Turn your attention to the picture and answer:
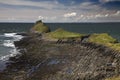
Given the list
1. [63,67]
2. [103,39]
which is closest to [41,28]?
[103,39]

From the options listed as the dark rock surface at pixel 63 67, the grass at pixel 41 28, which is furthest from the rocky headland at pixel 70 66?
the grass at pixel 41 28

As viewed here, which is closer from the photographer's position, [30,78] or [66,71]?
[30,78]

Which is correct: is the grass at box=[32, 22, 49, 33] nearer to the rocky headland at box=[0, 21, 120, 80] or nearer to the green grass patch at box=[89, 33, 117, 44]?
the green grass patch at box=[89, 33, 117, 44]

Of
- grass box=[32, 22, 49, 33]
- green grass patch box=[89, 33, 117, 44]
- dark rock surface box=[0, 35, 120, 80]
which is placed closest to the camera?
dark rock surface box=[0, 35, 120, 80]

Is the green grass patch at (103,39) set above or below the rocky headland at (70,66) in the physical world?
above

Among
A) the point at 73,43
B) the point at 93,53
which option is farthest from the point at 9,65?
the point at 73,43

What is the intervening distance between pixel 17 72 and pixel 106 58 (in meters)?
16.0

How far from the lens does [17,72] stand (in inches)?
1449

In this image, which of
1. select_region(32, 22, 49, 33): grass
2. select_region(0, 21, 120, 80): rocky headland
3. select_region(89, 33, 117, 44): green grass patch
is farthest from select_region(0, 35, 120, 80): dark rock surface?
select_region(32, 22, 49, 33): grass

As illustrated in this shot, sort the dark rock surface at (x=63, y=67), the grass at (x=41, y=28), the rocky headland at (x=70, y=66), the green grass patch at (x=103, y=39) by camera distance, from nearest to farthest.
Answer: the rocky headland at (x=70, y=66) < the dark rock surface at (x=63, y=67) < the green grass patch at (x=103, y=39) < the grass at (x=41, y=28)

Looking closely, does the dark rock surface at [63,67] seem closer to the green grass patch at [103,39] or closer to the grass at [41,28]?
the green grass patch at [103,39]

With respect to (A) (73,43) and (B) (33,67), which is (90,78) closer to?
(B) (33,67)

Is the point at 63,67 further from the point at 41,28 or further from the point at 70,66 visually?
the point at 41,28

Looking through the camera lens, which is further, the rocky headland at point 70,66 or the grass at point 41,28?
the grass at point 41,28
